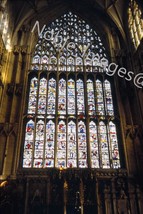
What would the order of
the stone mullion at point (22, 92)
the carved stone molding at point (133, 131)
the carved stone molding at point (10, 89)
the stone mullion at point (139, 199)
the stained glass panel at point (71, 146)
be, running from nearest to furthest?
the stone mullion at point (139, 199)
the stone mullion at point (22, 92)
the stained glass panel at point (71, 146)
the carved stone molding at point (133, 131)
the carved stone molding at point (10, 89)

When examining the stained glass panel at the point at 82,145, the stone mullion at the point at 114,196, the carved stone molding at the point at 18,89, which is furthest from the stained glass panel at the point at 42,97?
the stone mullion at the point at 114,196

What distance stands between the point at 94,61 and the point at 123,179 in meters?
9.04

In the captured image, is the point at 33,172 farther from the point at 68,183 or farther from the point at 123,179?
the point at 123,179

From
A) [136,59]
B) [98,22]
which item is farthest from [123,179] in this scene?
[98,22]

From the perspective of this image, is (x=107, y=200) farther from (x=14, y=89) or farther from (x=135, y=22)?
(x=135, y=22)

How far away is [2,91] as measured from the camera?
14.7 metres

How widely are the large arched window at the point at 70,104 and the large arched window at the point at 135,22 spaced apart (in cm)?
260

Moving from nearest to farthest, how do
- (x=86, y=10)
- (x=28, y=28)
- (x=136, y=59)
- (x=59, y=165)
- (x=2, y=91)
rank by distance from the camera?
1. (x=59, y=165)
2. (x=2, y=91)
3. (x=136, y=59)
4. (x=28, y=28)
5. (x=86, y=10)

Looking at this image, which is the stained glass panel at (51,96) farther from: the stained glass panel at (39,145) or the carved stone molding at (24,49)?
the carved stone molding at (24,49)

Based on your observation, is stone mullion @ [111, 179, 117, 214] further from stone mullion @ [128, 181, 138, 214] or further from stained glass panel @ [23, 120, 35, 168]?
stained glass panel @ [23, 120, 35, 168]

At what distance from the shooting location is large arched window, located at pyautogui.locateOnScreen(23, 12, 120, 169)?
13500 mm

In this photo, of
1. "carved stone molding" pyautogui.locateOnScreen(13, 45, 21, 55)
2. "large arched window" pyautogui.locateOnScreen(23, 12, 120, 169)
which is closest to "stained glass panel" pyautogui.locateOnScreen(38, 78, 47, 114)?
"large arched window" pyautogui.locateOnScreen(23, 12, 120, 169)

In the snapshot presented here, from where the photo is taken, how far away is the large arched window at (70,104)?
1350 cm

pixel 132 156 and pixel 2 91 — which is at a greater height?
pixel 2 91
